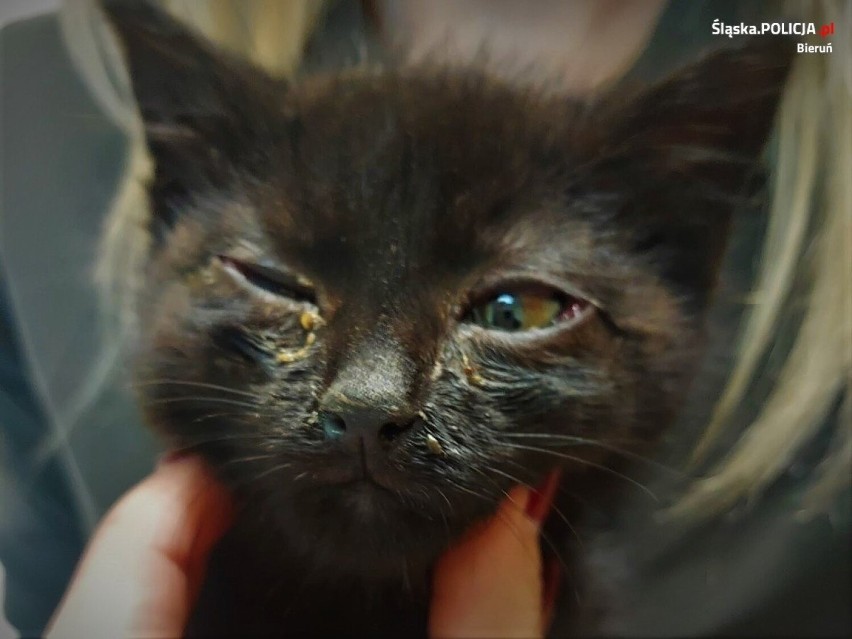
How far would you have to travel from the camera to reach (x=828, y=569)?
0.57 meters

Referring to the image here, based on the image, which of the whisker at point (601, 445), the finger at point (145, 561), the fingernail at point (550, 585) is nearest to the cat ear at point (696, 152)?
the whisker at point (601, 445)

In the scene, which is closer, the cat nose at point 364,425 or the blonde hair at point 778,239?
the cat nose at point 364,425

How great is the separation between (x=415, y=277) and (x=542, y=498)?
0.59ft

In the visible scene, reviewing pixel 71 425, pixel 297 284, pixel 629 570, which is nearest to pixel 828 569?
pixel 629 570

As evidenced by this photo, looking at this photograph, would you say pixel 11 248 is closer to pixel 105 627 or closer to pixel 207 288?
pixel 207 288

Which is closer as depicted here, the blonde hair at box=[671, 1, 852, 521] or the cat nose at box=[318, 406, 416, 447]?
the cat nose at box=[318, 406, 416, 447]

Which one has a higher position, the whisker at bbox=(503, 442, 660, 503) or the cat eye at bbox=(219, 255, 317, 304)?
the cat eye at bbox=(219, 255, 317, 304)

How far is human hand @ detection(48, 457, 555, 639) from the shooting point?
0.51m

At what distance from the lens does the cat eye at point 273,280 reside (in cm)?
48

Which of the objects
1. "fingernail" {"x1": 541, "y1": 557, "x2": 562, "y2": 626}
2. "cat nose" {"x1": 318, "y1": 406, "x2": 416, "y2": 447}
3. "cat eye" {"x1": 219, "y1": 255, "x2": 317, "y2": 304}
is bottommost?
"fingernail" {"x1": 541, "y1": 557, "x2": 562, "y2": 626}

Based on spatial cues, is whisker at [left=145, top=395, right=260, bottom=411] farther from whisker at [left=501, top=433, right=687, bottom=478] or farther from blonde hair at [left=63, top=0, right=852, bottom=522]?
whisker at [left=501, top=433, right=687, bottom=478]

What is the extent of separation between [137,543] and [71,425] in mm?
98

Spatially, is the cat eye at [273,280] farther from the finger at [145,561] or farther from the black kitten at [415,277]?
the finger at [145,561]


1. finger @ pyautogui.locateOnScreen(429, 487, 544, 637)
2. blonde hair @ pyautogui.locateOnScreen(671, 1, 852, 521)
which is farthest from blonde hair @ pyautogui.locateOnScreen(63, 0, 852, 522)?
finger @ pyautogui.locateOnScreen(429, 487, 544, 637)
